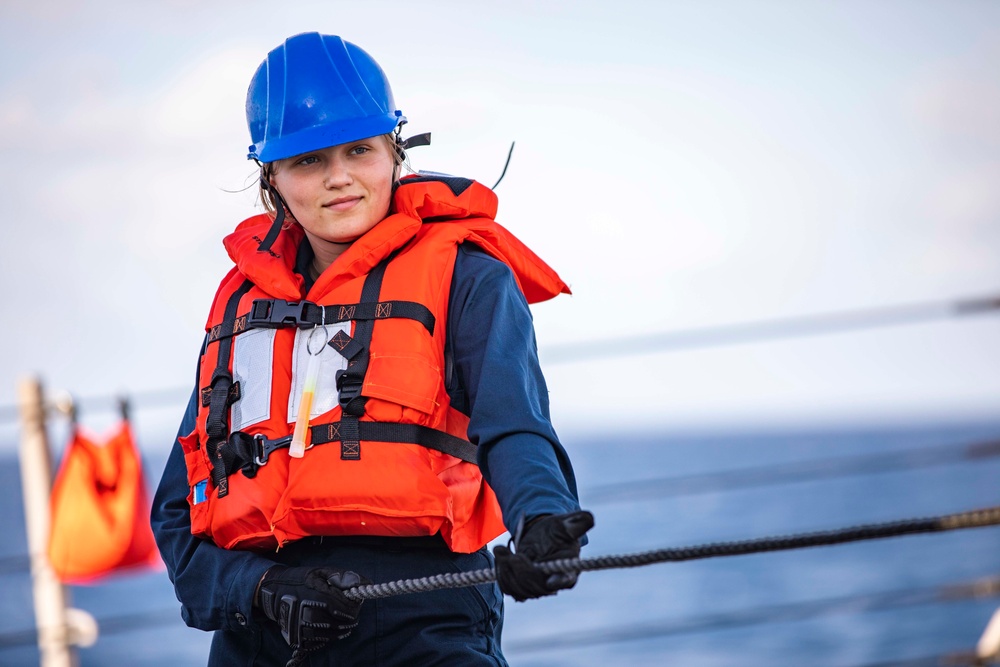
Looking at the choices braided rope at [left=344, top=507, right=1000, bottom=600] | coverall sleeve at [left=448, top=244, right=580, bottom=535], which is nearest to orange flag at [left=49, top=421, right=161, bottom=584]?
coverall sleeve at [left=448, top=244, right=580, bottom=535]

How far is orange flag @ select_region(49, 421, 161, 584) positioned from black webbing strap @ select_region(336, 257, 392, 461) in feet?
6.47

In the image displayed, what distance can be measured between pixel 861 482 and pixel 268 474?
4338 centimetres

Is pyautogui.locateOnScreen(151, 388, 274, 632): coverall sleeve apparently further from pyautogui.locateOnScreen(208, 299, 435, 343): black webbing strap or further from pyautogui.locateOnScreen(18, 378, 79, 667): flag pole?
pyautogui.locateOnScreen(18, 378, 79, 667): flag pole

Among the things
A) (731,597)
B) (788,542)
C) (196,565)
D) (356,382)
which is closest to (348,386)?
(356,382)

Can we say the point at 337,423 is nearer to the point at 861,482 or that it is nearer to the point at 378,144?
the point at 378,144

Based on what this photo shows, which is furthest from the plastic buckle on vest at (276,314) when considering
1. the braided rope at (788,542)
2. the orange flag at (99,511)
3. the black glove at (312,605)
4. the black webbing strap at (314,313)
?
the orange flag at (99,511)

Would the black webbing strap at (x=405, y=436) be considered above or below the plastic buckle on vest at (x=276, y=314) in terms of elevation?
below

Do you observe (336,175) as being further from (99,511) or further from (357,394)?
(99,511)

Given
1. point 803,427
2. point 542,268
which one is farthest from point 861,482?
point 803,427

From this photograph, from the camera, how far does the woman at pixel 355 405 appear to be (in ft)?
5.00

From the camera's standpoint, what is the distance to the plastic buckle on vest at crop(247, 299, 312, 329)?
1.68 metres

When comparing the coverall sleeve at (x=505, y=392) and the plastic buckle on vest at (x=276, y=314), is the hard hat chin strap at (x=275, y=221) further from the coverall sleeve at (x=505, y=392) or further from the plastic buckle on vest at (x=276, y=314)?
the coverall sleeve at (x=505, y=392)

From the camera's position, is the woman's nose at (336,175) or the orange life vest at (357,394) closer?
the orange life vest at (357,394)

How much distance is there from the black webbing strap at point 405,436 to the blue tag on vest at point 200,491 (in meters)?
0.23
